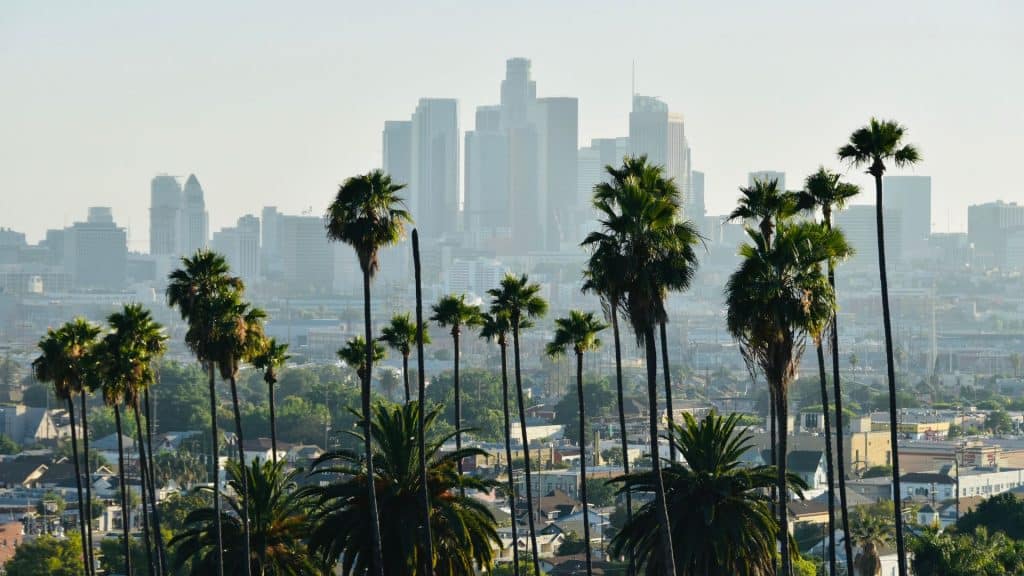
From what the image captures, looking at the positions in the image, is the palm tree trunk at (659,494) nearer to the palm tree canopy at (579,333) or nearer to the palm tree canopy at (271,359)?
the palm tree canopy at (579,333)

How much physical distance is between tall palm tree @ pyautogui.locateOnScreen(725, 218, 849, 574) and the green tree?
140ft

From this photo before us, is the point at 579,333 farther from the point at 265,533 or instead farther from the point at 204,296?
the point at 265,533

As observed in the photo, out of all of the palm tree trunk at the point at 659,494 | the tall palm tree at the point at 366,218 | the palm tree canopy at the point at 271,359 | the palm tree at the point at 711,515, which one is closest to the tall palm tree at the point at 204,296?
the palm tree canopy at the point at 271,359

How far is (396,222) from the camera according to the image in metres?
34.2

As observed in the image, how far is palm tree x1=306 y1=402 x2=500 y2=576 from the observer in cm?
3303

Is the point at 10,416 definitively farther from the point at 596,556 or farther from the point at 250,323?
the point at 250,323

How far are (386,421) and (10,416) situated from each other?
144 meters

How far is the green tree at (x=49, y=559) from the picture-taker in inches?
2660

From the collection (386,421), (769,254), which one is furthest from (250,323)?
(769,254)

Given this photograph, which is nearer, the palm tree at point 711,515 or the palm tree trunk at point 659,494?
the palm tree trunk at point 659,494

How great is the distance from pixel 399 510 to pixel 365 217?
187 inches

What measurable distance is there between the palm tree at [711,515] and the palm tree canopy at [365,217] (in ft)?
19.4

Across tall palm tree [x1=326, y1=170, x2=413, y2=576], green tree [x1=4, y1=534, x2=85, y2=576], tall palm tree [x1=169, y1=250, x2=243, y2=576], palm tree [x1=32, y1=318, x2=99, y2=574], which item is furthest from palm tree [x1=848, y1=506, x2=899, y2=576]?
green tree [x1=4, y1=534, x2=85, y2=576]

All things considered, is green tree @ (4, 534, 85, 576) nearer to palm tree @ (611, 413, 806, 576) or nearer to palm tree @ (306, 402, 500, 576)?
palm tree @ (306, 402, 500, 576)
